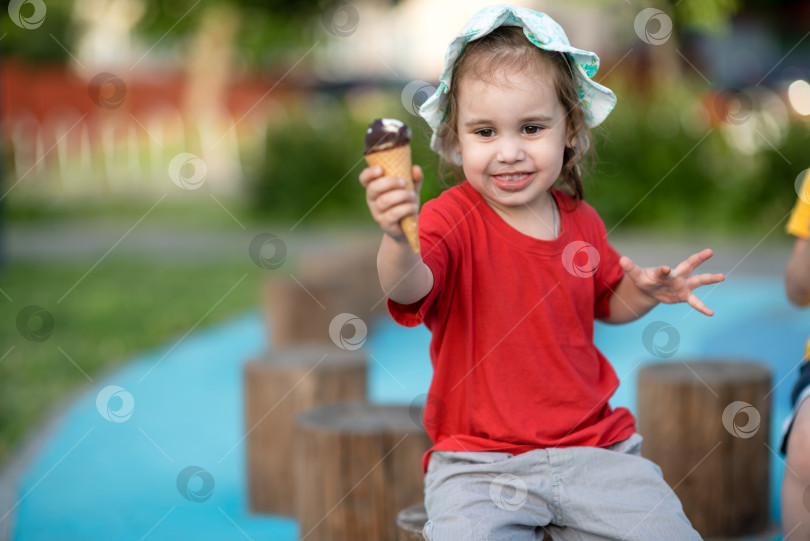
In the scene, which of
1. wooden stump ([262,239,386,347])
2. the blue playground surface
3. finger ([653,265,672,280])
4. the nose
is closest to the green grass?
the blue playground surface

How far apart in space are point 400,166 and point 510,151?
424 millimetres

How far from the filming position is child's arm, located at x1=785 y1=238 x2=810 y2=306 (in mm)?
2762

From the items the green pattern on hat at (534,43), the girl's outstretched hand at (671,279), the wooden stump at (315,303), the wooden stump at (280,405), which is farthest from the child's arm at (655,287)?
the wooden stump at (315,303)

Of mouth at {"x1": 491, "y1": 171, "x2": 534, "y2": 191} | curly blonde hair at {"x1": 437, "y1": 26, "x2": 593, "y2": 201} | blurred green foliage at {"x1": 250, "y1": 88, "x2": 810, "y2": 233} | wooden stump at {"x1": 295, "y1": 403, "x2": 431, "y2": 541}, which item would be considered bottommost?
wooden stump at {"x1": 295, "y1": 403, "x2": 431, "y2": 541}

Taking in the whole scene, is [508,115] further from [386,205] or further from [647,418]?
[647,418]

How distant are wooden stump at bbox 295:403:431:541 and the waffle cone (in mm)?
1225

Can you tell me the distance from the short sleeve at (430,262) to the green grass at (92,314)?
9.84 feet

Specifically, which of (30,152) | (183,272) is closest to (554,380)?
(183,272)

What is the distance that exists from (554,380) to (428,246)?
0.46 m

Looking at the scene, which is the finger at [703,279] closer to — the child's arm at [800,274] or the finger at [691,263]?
the finger at [691,263]

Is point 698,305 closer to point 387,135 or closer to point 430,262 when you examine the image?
point 430,262

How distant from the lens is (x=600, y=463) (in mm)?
2283

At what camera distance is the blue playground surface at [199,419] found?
3777 mm

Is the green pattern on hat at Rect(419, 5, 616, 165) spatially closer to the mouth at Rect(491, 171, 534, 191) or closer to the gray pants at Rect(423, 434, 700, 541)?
the mouth at Rect(491, 171, 534, 191)
